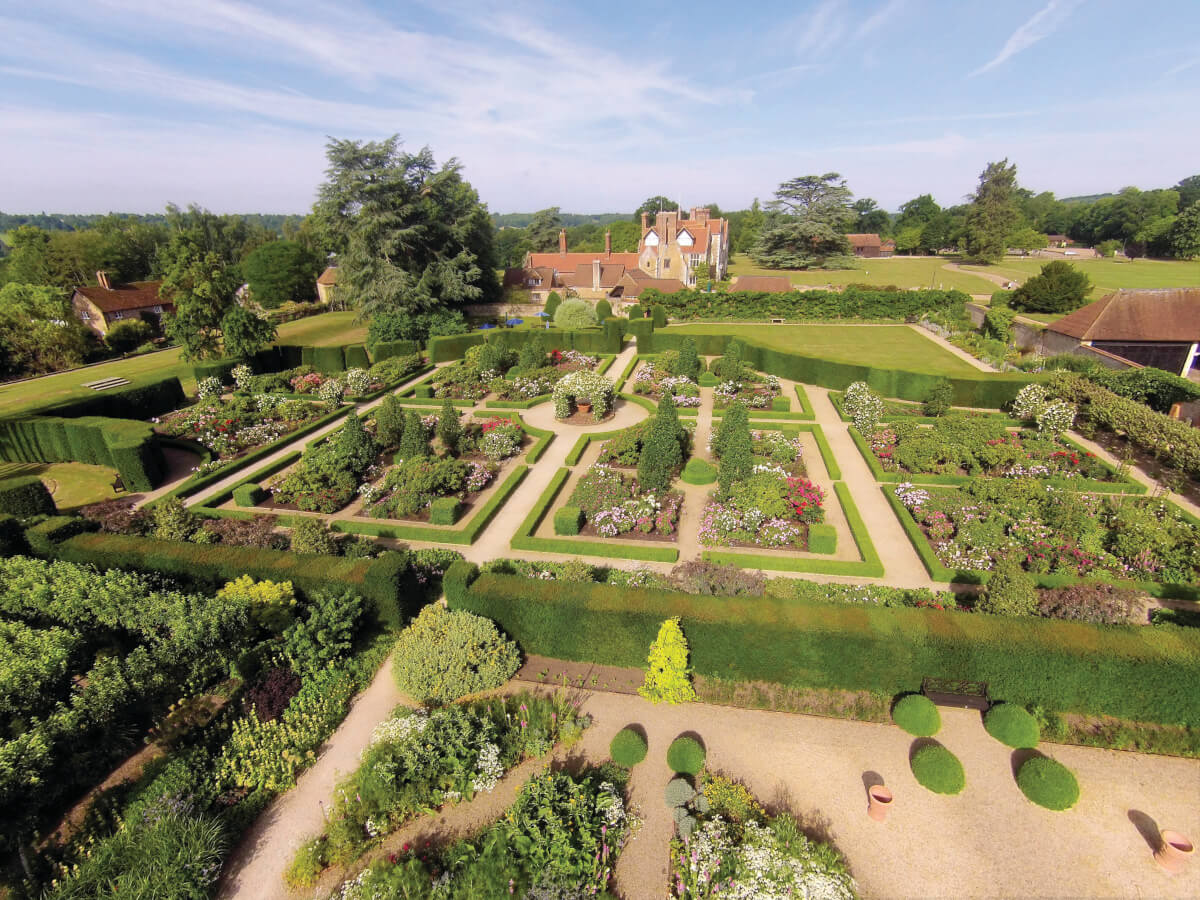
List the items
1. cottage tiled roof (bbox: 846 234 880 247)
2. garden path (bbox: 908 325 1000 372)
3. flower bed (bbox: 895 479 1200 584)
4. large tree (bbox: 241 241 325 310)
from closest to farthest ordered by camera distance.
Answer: flower bed (bbox: 895 479 1200 584) → garden path (bbox: 908 325 1000 372) → large tree (bbox: 241 241 325 310) → cottage tiled roof (bbox: 846 234 880 247)

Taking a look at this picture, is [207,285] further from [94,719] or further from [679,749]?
[679,749]

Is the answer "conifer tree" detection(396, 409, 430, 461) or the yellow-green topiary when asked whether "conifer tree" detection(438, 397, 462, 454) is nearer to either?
"conifer tree" detection(396, 409, 430, 461)

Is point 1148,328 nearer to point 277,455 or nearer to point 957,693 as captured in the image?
point 957,693

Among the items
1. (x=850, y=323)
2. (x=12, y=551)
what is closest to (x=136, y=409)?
(x=12, y=551)

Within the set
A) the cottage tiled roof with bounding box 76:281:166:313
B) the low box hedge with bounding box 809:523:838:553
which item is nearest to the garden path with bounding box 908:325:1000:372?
the low box hedge with bounding box 809:523:838:553

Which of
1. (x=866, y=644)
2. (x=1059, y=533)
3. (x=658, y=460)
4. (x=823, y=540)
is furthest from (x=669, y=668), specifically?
(x=1059, y=533)
